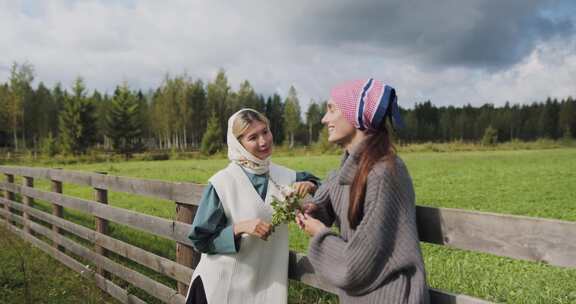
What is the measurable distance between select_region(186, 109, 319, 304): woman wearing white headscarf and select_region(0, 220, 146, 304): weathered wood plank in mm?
2212

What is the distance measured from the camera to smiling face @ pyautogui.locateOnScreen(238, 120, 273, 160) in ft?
9.16

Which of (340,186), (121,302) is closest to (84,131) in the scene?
(121,302)

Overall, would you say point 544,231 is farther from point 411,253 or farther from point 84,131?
point 84,131

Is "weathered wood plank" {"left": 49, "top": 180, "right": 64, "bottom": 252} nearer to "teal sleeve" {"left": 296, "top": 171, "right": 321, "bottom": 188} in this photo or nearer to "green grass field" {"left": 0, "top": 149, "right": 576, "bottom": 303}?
"green grass field" {"left": 0, "top": 149, "right": 576, "bottom": 303}

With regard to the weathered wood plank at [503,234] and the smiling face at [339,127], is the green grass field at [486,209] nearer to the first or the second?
the weathered wood plank at [503,234]

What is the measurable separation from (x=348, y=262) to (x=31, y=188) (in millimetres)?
7729

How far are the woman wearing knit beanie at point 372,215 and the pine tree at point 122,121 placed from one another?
59430 millimetres

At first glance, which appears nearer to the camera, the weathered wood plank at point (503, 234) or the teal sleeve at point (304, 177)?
the weathered wood plank at point (503, 234)

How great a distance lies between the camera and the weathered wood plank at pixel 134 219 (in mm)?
3896

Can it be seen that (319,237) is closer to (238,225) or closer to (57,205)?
(238,225)

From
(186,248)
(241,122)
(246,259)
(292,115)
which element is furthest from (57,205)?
(292,115)

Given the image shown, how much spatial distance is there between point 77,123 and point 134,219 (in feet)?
182

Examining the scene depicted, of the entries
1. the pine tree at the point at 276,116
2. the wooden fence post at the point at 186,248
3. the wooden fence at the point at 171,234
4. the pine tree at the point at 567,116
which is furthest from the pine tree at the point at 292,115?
the wooden fence post at the point at 186,248

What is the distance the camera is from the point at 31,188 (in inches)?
320
